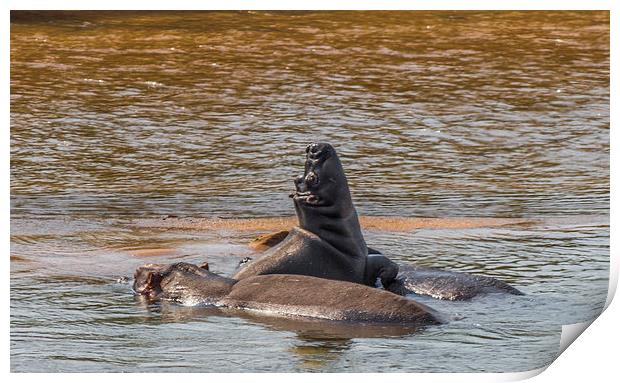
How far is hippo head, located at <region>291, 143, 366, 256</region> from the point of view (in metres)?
11.0

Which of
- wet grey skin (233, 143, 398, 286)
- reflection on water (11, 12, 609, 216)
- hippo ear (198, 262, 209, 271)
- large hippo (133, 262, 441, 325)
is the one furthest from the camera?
reflection on water (11, 12, 609, 216)

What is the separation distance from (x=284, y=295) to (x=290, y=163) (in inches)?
244

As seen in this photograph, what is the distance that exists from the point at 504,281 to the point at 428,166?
530 cm

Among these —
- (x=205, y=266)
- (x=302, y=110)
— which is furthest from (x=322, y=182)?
(x=302, y=110)

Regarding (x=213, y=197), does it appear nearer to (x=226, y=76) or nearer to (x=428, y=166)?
(x=428, y=166)

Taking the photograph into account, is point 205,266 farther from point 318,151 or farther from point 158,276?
point 318,151

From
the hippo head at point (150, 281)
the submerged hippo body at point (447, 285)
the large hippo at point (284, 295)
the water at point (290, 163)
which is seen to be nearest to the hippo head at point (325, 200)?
the submerged hippo body at point (447, 285)

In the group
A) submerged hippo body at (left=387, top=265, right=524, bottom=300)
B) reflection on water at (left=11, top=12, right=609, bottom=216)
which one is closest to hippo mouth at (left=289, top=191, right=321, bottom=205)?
submerged hippo body at (left=387, top=265, right=524, bottom=300)

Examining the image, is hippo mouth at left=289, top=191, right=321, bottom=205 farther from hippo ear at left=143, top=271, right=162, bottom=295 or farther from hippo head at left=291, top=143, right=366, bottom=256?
hippo ear at left=143, top=271, right=162, bottom=295

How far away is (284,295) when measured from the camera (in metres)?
10.4

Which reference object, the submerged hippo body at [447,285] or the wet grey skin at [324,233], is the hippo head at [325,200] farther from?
the submerged hippo body at [447,285]

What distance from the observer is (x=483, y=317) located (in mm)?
10250

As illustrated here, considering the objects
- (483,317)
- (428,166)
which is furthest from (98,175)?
(483,317)

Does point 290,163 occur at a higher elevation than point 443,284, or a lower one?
lower
